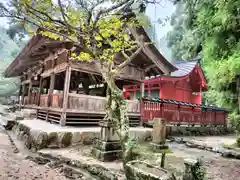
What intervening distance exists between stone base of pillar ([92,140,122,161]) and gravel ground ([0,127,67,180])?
1.11m

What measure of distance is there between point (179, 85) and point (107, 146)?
11.2 metres

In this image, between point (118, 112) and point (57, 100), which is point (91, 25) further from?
point (57, 100)

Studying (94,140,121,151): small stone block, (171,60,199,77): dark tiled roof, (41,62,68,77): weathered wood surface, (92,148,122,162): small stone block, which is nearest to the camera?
(92,148,122,162): small stone block

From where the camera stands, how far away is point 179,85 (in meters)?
Answer: 14.5

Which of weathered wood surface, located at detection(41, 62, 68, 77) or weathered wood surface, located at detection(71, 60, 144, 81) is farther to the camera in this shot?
weathered wood surface, located at detection(41, 62, 68, 77)

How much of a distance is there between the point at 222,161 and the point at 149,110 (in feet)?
16.6

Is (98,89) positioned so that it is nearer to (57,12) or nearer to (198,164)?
(57,12)

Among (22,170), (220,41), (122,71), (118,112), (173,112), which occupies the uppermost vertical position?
(220,41)

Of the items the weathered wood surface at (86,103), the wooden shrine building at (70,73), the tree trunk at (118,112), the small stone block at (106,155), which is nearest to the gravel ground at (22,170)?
the small stone block at (106,155)

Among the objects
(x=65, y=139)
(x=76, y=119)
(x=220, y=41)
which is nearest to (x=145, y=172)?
(x=65, y=139)

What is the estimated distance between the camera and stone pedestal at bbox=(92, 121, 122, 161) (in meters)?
4.67

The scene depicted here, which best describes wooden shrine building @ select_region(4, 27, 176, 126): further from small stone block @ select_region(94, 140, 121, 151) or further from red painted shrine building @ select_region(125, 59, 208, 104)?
small stone block @ select_region(94, 140, 121, 151)

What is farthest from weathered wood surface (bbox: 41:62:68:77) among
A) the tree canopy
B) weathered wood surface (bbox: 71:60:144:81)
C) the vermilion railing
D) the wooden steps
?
the vermilion railing

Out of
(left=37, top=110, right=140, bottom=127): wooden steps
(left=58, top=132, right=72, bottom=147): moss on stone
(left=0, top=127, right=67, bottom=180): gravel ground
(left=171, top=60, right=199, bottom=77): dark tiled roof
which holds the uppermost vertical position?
(left=171, top=60, right=199, bottom=77): dark tiled roof
